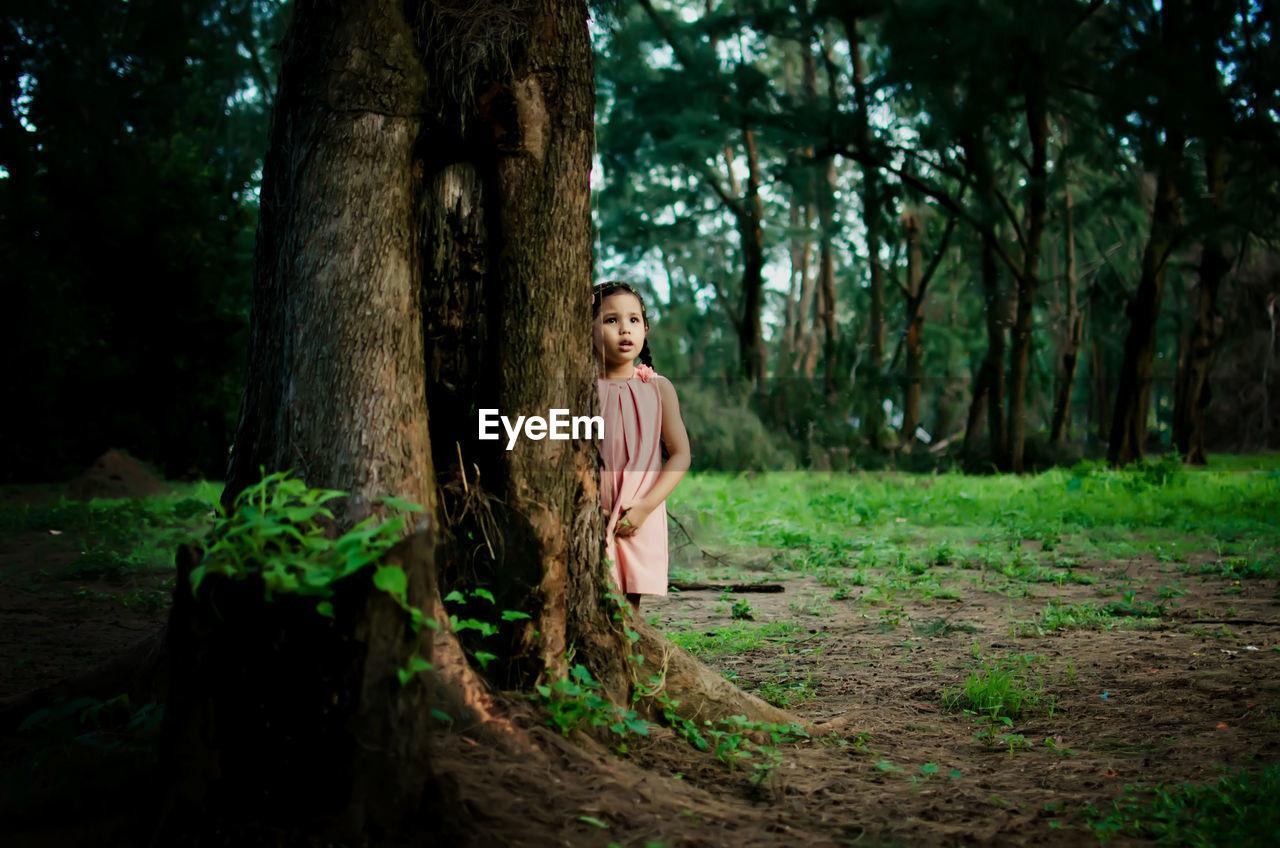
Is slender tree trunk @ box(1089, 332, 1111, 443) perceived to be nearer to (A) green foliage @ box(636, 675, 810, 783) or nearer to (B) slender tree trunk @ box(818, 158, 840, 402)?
(B) slender tree trunk @ box(818, 158, 840, 402)

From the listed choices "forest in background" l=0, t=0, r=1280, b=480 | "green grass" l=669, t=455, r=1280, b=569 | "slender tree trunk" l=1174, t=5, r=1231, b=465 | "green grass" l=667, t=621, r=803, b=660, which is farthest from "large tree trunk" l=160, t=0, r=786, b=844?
"slender tree trunk" l=1174, t=5, r=1231, b=465

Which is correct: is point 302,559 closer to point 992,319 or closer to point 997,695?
point 997,695

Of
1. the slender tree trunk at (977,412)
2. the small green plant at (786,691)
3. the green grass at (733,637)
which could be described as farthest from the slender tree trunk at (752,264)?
the small green plant at (786,691)

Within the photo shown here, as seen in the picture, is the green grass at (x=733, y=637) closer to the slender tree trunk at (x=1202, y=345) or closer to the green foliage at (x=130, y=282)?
the green foliage at (x=130, y=282)

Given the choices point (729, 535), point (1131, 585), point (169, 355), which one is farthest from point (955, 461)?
point (169, 355)

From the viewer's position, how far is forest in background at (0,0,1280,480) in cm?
1435

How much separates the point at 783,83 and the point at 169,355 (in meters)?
24.3

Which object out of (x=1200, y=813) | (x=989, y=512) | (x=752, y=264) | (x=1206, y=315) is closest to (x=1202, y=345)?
(x=1206, y=315)

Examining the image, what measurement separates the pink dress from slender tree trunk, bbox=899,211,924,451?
17.6m

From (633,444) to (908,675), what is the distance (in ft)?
7.41

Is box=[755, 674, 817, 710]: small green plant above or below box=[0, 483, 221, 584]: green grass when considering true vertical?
below

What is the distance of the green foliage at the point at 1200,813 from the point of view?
3.05m

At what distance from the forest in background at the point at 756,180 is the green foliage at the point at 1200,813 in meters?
11.6

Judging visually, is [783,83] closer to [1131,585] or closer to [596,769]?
[1131,585]
